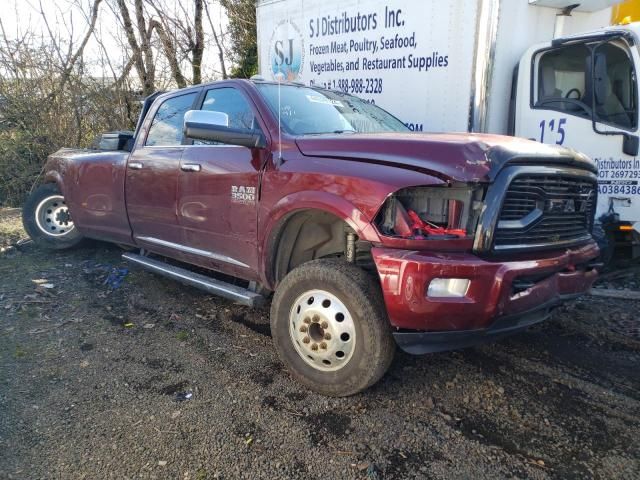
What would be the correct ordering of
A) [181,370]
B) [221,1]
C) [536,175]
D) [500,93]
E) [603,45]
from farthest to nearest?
[221,1] → [500,93] → [603,45] → [181,370] → [536,175]

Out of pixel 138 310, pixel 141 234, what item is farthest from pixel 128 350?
pixel 141 234

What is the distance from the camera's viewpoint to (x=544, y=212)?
2830 mm

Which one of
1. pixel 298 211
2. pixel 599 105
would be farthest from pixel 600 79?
pixel 298 211

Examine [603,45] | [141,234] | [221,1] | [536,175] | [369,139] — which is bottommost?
[141,234]

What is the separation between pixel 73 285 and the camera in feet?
17.0

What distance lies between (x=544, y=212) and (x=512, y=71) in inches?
141

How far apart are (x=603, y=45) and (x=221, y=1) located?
1165cm

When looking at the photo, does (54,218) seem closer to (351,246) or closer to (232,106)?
(232,106)

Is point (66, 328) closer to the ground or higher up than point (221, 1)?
closer to the ground

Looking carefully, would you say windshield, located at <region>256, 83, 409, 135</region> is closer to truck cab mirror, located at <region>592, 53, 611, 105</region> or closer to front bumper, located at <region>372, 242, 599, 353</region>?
front bumper, located at <region>372, 242, 599, 353</region>

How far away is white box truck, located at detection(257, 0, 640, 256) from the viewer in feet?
16.6

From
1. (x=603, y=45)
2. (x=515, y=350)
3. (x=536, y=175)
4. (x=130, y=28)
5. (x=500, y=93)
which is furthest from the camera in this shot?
(x=130, y=28)

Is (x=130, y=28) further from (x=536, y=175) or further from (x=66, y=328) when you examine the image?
(x=536, y=175)

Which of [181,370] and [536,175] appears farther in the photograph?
[181,370]
